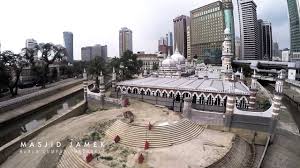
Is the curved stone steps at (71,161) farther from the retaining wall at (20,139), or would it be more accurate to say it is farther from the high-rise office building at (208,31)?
the high-rise office building at (208,31)

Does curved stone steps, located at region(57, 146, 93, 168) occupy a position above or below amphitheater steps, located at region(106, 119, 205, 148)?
below

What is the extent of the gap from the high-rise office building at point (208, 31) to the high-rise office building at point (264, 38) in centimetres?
2867

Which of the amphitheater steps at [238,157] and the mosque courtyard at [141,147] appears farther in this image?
the amphitheater steps at [238,157]

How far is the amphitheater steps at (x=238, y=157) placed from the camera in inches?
513

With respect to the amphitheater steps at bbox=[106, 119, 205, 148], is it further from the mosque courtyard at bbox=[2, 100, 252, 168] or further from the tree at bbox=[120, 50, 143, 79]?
the tree at bbox=[120, 50, 143, 79]

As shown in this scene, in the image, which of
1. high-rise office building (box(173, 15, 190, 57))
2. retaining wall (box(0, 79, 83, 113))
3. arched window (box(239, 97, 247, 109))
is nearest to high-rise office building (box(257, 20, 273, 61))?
high-rise office building (box(173, 15, 190, 57))

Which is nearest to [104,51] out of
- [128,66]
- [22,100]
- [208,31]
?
[208,31]

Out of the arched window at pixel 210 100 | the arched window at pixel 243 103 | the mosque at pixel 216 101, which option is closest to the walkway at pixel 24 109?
the mosque at pixel 216 101

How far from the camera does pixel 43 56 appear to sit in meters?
49.6

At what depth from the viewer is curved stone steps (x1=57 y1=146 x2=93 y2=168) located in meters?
12.4

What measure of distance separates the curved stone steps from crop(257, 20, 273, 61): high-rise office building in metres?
121

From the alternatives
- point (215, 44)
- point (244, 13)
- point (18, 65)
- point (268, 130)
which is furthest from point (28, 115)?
point (244, 13)

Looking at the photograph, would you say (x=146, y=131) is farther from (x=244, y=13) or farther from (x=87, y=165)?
(x=244, y=13)

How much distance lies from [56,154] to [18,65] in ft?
98.0
